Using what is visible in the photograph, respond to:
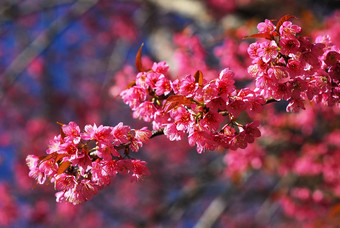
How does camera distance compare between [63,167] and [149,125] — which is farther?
[149,125]

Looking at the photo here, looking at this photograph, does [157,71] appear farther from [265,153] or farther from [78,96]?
[78,96]

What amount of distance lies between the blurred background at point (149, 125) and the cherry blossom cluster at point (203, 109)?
37cm

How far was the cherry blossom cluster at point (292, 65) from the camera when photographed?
1236 mm

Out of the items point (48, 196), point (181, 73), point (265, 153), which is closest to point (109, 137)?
point (181, 73)

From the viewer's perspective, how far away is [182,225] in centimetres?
864

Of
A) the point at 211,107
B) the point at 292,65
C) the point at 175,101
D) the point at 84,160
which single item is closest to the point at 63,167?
the point at 84,160

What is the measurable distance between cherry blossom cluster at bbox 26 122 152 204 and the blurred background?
28cm

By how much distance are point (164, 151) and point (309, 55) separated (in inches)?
300

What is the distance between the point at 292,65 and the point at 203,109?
384 millimetres

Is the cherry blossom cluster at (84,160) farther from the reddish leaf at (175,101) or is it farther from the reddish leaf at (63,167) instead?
the reddish leaf at (175,101)

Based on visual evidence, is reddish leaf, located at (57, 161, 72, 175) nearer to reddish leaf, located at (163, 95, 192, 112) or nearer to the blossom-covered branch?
the blossom-covered branch

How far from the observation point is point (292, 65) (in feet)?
4.09

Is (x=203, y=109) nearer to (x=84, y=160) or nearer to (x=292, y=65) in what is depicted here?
(x=292, y=65)

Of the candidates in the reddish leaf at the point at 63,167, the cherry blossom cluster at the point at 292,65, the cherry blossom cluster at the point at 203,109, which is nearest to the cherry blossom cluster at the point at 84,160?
the reddish leaf at the point at 63,167
